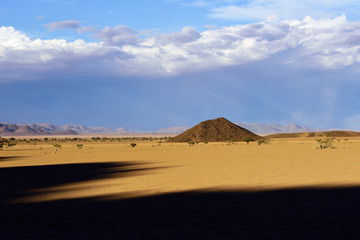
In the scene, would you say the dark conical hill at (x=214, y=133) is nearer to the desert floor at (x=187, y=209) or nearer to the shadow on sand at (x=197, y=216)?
the desert floor at (x=187, y=209)

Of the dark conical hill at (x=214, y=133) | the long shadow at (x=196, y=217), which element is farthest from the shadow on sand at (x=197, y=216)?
the dark conical hill at (x=214, y=133)

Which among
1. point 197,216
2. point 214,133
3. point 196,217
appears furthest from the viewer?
point 214,133

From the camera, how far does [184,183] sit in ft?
61.3

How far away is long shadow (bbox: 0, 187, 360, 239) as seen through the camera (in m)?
8.91

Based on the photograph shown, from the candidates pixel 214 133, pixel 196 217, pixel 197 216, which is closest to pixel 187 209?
pixel 197 216

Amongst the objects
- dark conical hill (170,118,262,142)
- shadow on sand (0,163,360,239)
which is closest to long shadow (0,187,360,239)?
shadow on sand (0,163,360,239)

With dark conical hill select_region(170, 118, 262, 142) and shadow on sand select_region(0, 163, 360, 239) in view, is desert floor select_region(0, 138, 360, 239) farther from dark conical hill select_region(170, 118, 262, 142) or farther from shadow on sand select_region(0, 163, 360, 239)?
dark conical hill select_region(170, 118, 262, 142)

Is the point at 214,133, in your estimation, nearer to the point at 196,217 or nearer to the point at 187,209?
the point at 187,209

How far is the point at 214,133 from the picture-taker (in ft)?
347

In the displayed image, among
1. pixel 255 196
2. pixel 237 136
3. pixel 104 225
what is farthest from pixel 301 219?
pixel 237 136

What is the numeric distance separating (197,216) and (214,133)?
312ft

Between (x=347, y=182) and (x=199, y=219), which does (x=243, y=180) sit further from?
(x=199, y=219)

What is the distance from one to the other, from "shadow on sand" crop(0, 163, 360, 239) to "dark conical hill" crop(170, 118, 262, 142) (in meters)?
87.0

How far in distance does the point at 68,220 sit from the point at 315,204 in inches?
290
